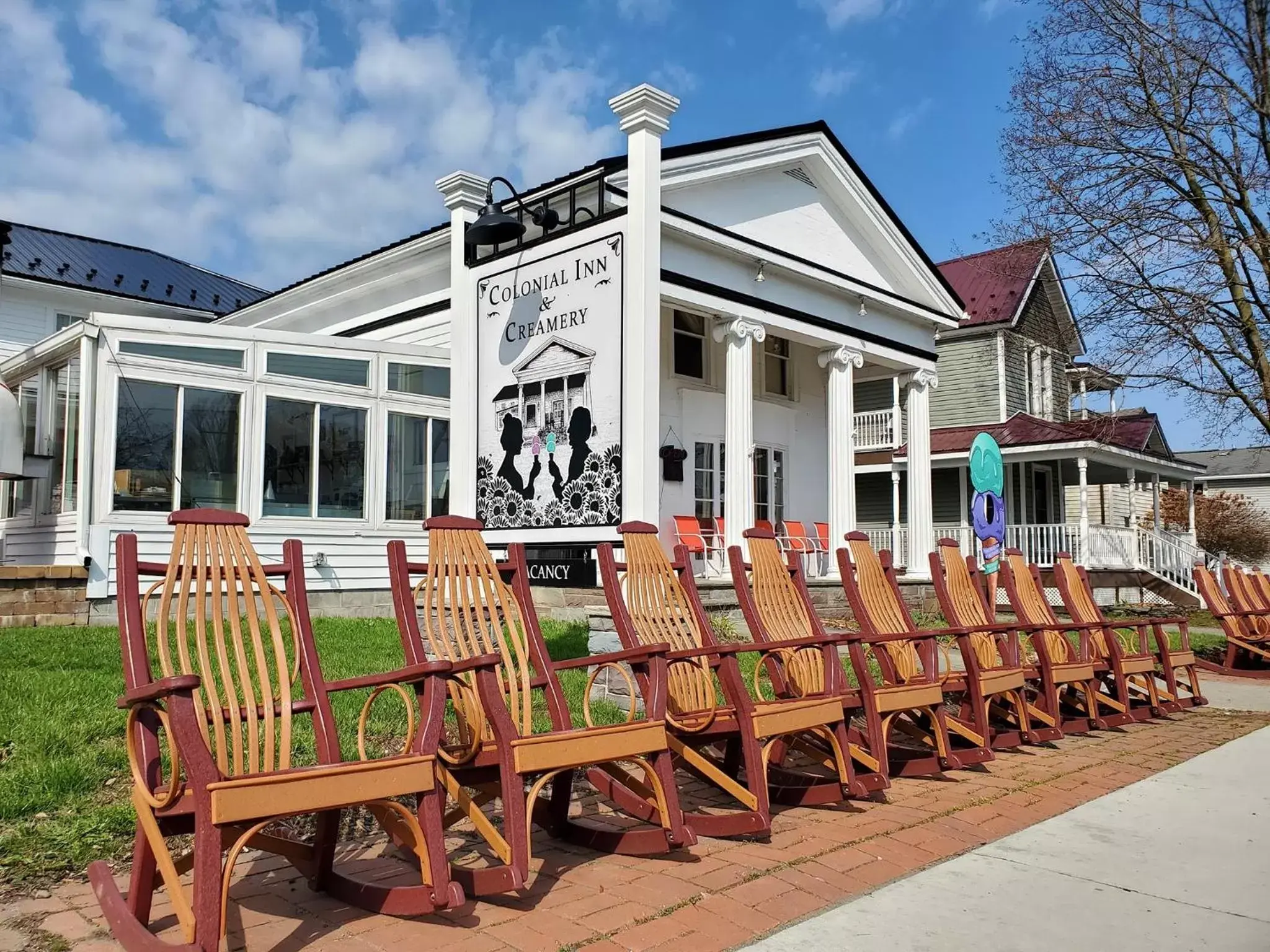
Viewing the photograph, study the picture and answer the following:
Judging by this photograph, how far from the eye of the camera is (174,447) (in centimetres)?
1063

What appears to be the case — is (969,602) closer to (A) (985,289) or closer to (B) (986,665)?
(B) (986,665)

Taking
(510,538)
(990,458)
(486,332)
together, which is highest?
(486,332)

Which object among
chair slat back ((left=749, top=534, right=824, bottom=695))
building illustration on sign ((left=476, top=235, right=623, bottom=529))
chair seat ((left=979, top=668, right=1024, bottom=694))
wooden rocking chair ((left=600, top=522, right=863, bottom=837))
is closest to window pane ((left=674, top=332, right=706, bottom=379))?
building illustration on sign ((left=476, top=235, right=623, bottom=529))

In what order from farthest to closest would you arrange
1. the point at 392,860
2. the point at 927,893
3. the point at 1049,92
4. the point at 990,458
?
the point at 1049,92 → the point at 990,458 → the point at 392,860 → the point at 927,893

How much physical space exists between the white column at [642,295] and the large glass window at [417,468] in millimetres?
4203

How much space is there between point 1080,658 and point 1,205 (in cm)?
3036

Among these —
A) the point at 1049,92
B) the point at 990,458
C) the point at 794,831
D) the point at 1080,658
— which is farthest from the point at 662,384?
the point at 794,831

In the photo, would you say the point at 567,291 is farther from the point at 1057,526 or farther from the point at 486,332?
the point at 1057,526

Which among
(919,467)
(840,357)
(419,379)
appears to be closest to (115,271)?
(419,379)

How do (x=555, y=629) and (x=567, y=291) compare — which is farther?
(x=555, y=629)

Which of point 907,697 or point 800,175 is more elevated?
point 800,175

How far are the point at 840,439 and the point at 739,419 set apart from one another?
7.94 feet

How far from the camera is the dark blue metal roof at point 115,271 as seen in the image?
2072cm

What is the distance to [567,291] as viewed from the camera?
855 cm
